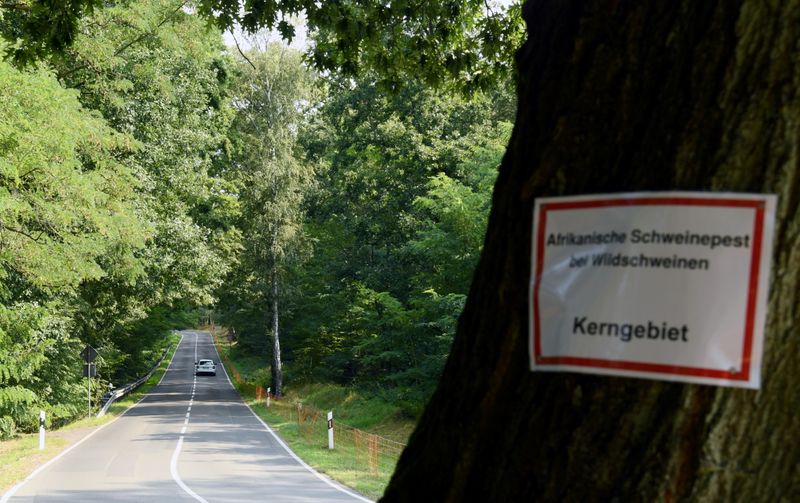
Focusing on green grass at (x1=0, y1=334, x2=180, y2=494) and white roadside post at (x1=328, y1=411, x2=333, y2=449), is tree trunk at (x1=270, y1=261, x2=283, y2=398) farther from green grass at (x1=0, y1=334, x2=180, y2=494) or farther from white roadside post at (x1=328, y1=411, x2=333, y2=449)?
white roadside post at (x1=328, y1=411, x2=333, y2=449)

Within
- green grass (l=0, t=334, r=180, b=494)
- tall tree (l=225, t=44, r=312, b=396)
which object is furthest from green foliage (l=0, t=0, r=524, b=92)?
tall tree (l=225, t=44, r=312, b=396)

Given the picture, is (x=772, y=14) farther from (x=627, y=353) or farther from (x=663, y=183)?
(x=627, y=353)

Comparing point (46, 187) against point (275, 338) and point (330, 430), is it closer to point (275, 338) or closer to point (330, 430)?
point (330, 430)

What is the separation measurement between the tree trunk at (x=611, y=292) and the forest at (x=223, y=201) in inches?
197

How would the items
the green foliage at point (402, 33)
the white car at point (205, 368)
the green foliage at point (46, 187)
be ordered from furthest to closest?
the white car at point (205, 368), the green foliage at point (46, 187), the green foliage at point (402, 33)

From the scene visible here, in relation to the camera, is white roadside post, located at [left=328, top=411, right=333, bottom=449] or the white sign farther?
white roadside post, located at [left=328, top=411, right=333, bottom=449]

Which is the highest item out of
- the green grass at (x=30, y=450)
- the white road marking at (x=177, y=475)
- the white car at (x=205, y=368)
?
the white road marking at (x=177, y=475)

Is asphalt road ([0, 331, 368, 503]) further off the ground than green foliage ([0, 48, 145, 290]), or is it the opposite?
green foliage ([0, 48, 145, 290])

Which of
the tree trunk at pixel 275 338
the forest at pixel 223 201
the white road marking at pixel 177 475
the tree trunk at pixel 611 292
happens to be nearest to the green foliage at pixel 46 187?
the forest at pixel 223 201

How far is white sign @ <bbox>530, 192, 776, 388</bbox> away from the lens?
5.28 ft

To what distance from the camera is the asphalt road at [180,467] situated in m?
14.6

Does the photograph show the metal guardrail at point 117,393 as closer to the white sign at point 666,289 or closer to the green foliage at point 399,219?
the green foliage at point 399,219

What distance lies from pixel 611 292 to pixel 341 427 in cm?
2709

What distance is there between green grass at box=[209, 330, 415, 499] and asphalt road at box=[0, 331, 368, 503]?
523mm
